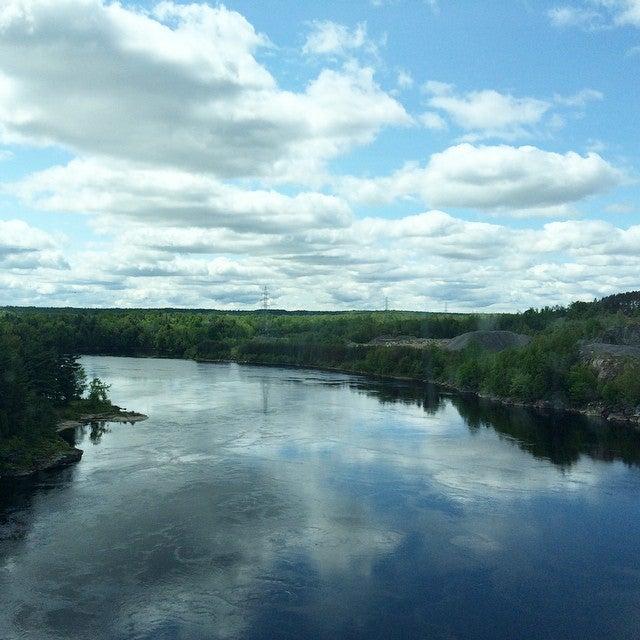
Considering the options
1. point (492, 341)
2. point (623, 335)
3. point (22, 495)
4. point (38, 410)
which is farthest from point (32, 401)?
point (492, 341)

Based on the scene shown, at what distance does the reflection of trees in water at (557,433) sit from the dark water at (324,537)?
0.34 metres

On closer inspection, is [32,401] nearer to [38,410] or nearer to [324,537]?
[38,410]

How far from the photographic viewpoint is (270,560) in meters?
21.5

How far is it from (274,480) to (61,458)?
12035mm

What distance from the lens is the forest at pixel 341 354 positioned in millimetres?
Answer: 37281

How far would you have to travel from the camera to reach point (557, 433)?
4656 cm

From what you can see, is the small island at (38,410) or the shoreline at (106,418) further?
the shoreline at (106,418)

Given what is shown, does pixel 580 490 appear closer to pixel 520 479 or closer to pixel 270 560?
pixel 520 479

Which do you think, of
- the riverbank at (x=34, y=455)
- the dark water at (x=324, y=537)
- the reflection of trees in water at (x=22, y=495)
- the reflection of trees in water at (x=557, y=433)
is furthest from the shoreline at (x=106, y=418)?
the reflection of trees in water at (x=557, y=433)

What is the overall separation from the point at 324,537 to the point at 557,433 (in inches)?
1118

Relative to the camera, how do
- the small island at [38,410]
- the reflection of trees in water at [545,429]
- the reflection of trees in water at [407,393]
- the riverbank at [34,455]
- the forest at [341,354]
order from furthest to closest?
the reflection of trees in water at [407,393]
the reflection of trees in water at [545,429]
the forest at [341,354]
the small island at [38,410]
the riverbank at [34,455]

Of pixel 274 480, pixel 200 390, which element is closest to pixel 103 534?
pixel 274 480

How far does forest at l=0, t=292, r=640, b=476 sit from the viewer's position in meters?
37.3

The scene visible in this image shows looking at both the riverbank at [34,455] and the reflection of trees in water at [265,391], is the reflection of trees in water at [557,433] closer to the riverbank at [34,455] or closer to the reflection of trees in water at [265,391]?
the reflection of trees in water at [265,391]
